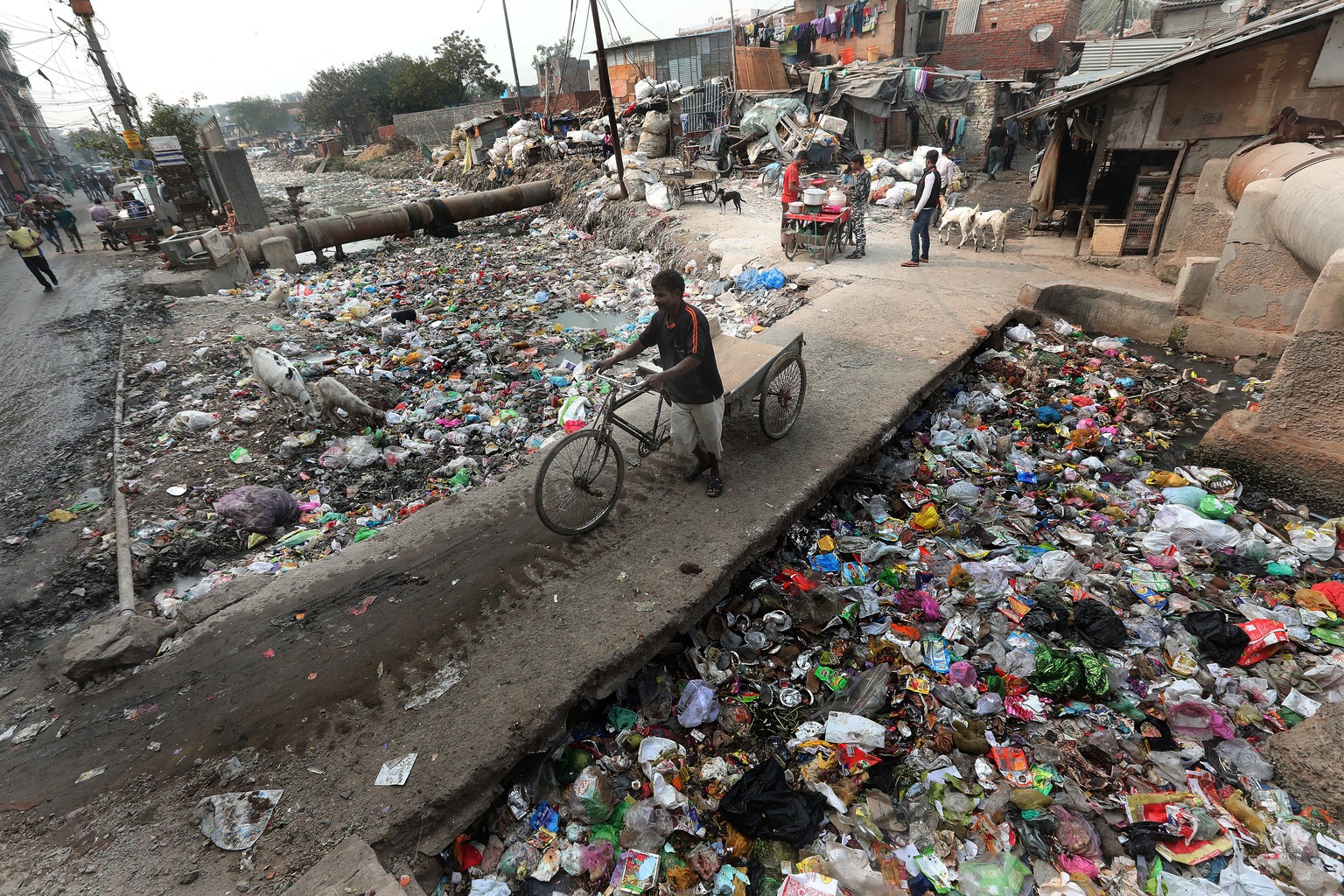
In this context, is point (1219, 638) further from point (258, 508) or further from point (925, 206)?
point (925, 206)

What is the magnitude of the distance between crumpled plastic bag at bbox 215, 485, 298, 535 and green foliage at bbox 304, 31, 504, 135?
136 ft

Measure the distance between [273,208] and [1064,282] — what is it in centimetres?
2602

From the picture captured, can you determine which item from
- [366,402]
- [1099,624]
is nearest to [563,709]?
[1099,624]

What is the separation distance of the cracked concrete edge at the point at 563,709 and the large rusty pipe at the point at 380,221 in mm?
13476

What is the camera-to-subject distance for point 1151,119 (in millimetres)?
7734

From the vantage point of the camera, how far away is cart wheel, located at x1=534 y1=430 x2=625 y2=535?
3438mm

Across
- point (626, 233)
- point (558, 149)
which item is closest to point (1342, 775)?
point (626, 233)

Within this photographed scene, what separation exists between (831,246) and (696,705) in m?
7.98

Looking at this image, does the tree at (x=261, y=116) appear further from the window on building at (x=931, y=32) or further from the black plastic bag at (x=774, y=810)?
the black plastic bag at (x=774, y=810)

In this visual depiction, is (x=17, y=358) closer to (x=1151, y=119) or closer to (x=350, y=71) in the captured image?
(x=1151, y=119)

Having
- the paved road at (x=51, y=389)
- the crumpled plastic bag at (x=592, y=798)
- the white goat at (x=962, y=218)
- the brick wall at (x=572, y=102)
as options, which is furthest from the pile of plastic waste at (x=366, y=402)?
the brick wall at (x=572, y=102)

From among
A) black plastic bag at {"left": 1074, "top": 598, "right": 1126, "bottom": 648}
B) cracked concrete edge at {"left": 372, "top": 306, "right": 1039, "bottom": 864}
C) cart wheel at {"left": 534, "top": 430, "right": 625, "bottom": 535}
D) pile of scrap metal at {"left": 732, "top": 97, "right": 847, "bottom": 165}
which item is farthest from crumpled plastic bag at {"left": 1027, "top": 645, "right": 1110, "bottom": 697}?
pile of scrap metal at {"left": 732, "top": 97, "right": 847, "bottom": 165}

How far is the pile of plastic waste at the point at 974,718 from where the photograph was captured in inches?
93.9

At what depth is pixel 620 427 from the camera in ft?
12.9
